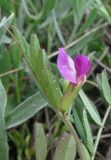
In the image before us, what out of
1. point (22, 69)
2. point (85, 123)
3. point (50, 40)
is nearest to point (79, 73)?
point (85, 123)

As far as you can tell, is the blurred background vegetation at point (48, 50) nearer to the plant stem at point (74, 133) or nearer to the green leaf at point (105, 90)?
the green leaf at point (105, 90)

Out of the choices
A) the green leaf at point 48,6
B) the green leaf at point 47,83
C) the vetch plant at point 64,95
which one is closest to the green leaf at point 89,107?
the vetch plant at point 64,95

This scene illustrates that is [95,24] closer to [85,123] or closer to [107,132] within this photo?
[107,132]

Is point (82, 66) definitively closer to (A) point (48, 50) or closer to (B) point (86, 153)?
(B) point (86, 153)

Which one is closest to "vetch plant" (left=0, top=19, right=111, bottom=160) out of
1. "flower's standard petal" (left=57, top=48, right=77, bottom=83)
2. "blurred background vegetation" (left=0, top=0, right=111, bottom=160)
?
"flower's standard petal" (left=57, top=48, right=77, bottom=83)

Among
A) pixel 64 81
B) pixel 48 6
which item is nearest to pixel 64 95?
pixel 64 81

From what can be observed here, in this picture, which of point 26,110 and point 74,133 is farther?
point 26,110
